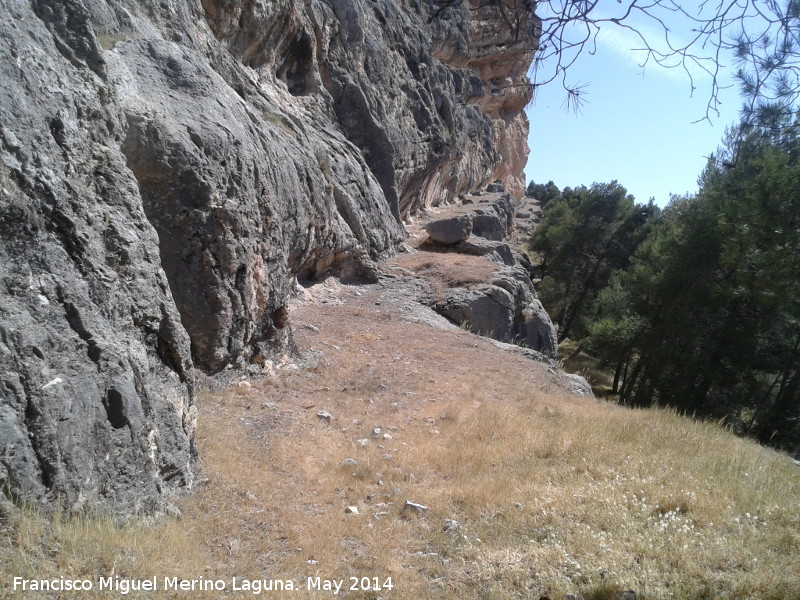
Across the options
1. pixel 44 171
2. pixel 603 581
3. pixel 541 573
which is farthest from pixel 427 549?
pixel 44 171

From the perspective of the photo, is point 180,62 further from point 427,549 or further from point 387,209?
point 387,209

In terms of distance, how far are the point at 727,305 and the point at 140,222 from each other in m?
15.1

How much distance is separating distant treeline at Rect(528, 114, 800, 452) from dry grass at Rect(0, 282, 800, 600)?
2.11 m

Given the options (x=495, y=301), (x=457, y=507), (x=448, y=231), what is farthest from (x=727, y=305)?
(x=457, y=507)

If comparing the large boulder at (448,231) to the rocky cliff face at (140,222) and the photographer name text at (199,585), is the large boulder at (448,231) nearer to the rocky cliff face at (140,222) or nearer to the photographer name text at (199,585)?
the rocky cliff face at (140,222)

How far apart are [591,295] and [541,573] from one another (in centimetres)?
2280

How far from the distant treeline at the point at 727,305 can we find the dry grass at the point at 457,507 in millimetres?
2109

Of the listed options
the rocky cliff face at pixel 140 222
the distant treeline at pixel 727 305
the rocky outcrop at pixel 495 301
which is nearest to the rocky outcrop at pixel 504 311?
the rocky outcrop at pixel 495 301

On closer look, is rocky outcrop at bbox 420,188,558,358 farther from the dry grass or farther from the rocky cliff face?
the dry grass

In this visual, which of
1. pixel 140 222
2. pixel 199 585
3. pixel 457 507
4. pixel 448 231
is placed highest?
pixel 448 231

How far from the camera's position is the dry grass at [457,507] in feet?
10.5

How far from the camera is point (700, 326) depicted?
14992mm

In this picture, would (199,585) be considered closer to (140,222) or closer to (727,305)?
(140,222)

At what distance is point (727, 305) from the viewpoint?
1484 cm
